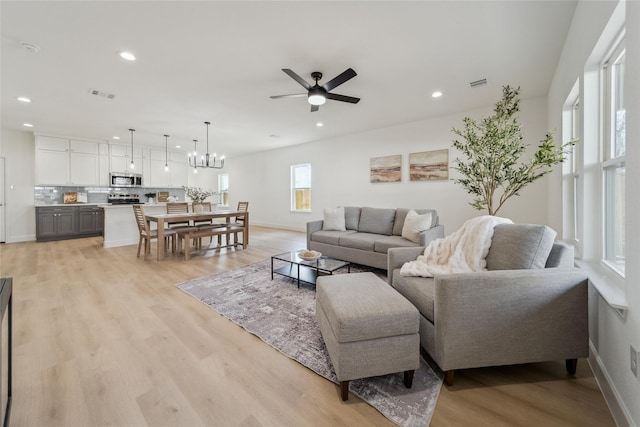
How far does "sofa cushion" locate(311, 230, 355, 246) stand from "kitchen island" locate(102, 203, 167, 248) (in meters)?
3.94

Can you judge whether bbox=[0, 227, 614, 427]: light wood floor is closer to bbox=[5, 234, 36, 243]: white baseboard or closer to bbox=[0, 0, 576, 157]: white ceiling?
bbox=[0, 0, 576, 157]: white ceiling

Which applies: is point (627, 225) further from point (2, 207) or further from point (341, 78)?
point (2, 207)

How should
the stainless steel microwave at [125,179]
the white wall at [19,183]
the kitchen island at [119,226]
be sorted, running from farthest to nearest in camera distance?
the stainless steel microwave at [125,179]
the white wall at [19,183]
the kitchen island at [119,226]

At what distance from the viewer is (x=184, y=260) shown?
4.25 meters

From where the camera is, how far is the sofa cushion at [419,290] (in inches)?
62.6

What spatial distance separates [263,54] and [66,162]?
6738mm

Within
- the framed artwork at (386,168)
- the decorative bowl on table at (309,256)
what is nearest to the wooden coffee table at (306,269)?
the decorative bowl on table at (309,256)

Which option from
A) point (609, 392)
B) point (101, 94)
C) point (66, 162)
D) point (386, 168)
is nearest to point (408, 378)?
point (609, 392)

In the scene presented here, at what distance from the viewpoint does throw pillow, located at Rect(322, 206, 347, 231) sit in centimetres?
446

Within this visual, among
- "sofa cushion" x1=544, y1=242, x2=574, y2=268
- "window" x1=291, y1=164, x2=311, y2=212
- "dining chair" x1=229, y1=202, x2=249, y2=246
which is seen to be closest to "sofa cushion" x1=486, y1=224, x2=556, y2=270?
"sofa cushion" x1=544, y1=242, x2=574, y2=268

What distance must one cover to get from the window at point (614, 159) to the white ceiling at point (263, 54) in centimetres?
80

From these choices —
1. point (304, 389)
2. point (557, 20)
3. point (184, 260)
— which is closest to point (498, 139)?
point (557, 20)

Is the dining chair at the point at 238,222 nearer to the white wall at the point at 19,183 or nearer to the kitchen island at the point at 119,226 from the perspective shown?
the kitchen island at the point at 119,226

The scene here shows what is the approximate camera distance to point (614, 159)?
1676 millimetres
